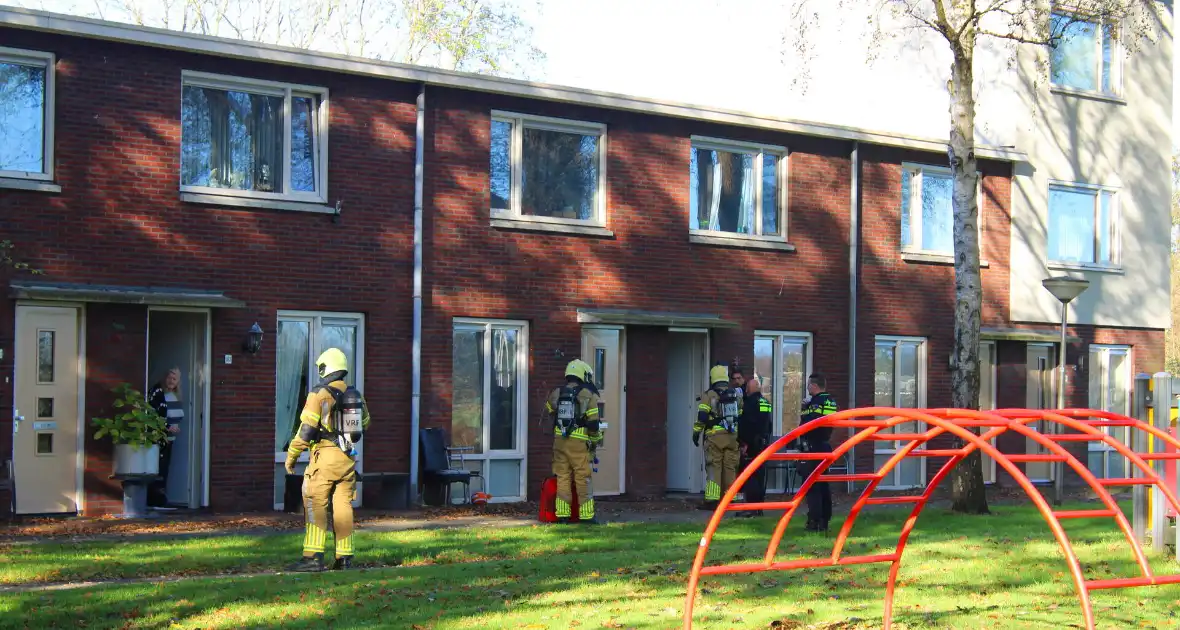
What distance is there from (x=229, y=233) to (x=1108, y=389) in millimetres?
16637

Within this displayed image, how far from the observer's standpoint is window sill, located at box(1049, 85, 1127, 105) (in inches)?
972

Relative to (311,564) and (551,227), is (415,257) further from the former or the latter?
(311,564)

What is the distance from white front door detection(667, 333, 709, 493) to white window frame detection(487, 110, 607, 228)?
2.60 metres

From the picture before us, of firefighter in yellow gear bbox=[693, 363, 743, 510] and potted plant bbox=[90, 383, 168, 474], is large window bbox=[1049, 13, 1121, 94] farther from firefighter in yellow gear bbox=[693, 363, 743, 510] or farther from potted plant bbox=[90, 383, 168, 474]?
potted plant bbox=[90, 383, 168, 474]

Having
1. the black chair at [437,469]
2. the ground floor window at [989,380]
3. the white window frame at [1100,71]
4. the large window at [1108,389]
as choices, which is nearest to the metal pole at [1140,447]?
the ground floor window at [989,380]

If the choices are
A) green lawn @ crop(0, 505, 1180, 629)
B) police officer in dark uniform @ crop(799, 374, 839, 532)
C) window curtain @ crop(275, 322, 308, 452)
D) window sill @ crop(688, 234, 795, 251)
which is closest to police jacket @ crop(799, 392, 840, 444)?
police officer in dark uniform @ crop(799, 374, 839, 532)

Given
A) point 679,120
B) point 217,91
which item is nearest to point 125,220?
point 217,91

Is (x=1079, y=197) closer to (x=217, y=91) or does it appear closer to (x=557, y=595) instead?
(x=217, y=91)

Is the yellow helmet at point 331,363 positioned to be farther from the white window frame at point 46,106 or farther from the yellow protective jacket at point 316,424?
the white window frame at point 46,106

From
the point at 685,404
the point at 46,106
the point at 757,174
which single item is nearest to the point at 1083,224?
the point at 757,174

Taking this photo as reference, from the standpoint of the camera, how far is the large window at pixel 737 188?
20.9 m

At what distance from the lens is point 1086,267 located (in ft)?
82.4

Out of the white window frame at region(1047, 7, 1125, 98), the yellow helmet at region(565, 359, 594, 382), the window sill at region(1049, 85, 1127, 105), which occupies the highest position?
the white window frame at region(1047, 7, 1125, 98)

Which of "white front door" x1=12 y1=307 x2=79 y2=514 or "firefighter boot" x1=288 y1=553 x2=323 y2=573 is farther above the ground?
"white front door" x1=12 y1=307 x2=79 y2=514
